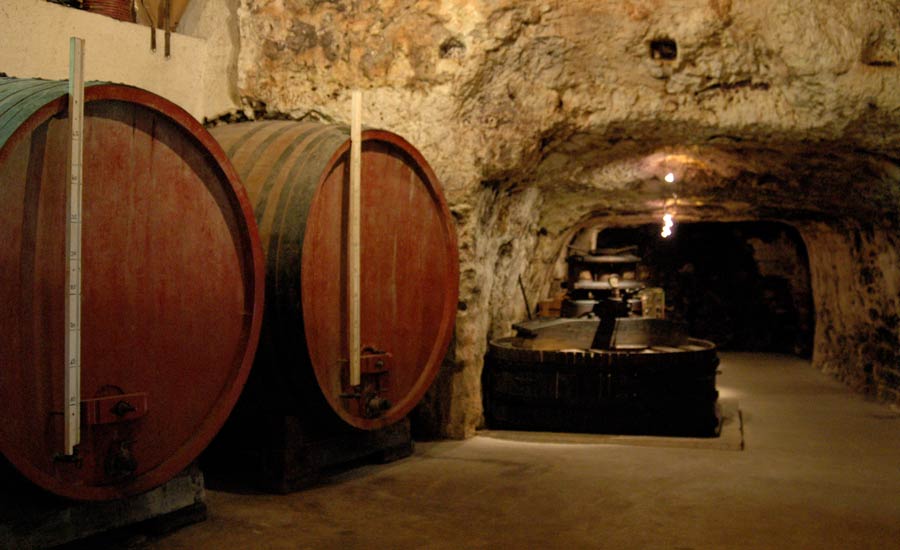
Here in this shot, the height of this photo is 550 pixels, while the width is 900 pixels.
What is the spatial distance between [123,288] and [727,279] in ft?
41.7

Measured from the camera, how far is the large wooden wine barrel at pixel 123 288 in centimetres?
→ 232

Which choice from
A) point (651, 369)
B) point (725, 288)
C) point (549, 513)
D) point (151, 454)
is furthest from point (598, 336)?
point (725, 288)

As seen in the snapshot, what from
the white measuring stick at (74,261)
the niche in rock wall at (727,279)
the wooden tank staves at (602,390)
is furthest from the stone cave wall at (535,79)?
the niche in rock wall at (727,279)

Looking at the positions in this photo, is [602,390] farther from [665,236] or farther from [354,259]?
[665,236]

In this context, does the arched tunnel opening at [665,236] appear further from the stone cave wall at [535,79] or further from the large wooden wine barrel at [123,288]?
the large wooden wine barrel at [123,288]

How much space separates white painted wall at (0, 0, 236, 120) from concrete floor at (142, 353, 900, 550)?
2.37m

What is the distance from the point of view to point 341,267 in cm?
367

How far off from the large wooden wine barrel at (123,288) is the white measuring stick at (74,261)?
5 cm

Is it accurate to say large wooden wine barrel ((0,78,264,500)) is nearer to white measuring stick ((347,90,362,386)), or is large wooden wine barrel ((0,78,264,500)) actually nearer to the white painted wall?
white measuring stick ((347,90,362,386))

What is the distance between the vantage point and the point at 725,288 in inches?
552

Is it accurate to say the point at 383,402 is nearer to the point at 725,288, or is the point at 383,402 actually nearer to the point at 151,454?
the point at 151,454

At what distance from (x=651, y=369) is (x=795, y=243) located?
800 centimetres

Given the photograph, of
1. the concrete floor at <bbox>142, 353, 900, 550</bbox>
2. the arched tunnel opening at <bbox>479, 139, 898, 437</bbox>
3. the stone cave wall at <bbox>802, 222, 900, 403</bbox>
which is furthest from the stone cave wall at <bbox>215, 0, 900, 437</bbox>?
the stone cave wall at <bbox>802, 222, 900, 403</bbox>

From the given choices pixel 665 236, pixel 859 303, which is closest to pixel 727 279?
pixel 665 236
